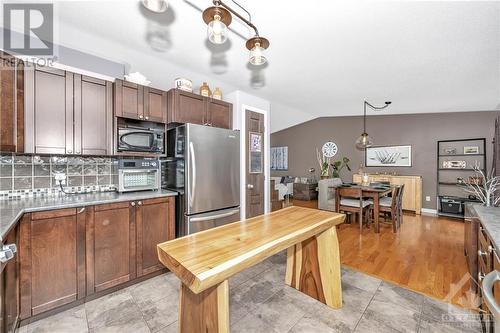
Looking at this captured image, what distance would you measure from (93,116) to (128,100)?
36 cm

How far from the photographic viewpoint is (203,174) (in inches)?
94.4

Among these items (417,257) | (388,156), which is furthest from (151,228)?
(388,156)

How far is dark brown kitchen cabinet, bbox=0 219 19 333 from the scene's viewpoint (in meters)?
1.23

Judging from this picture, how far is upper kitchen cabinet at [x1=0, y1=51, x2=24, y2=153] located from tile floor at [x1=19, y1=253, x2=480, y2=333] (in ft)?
4.63

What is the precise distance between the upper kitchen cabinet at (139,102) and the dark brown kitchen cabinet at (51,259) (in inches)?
41.4

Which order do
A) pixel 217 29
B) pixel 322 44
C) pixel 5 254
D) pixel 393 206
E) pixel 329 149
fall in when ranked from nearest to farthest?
pixel 5 254 < pixel 217 29 < pixel 322 44 < pixel 393 206 < pixel 329 149

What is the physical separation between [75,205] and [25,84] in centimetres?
109

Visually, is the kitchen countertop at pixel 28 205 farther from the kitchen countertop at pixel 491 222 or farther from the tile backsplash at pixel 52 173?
the kitchen countertop at pixel 491 222

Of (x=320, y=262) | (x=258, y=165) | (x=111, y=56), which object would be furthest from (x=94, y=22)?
(x=320, y=262)

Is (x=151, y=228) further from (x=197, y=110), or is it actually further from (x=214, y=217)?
(x=197, y=110)

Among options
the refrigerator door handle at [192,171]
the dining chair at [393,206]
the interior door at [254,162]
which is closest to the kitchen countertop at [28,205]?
the refrigerator door handle at [192,171]

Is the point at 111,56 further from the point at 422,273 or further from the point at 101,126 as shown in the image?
the point at 422,273

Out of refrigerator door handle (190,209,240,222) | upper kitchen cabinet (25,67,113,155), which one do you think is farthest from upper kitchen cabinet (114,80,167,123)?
refrigerator door handle (190,209,240,222)

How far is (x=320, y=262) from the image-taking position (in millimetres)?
1830
